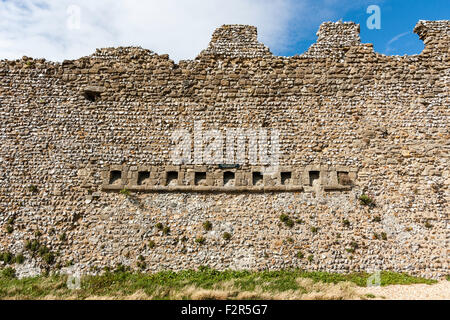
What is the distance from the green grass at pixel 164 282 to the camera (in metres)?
7.23

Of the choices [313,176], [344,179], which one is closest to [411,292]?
[344,179]

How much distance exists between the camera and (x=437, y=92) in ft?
32.1

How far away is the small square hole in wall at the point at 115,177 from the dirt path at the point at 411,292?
780 cm

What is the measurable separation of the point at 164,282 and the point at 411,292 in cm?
650

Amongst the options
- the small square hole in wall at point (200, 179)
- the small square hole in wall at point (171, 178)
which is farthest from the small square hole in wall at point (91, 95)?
the small square hole in wall at point (200, 179)

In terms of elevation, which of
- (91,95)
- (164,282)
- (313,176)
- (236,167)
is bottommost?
(164,282)

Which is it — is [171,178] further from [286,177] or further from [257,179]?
[286,177]

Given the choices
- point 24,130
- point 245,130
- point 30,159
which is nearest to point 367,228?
point 245,130

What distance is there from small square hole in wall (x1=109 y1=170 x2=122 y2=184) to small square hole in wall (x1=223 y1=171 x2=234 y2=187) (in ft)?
11.4

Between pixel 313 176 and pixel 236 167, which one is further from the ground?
pixel 236 167

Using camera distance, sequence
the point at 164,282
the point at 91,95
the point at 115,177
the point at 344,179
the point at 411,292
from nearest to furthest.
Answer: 1. the point at 411,292
2. the point at 164,282
3. the point at 344,179
4. the point at 115,177
5. the point at 91,95

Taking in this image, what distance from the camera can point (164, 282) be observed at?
784cm

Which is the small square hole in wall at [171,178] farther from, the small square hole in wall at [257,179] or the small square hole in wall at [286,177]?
the small square hole in wall at [286,177]

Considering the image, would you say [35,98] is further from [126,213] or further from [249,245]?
[249,245]
